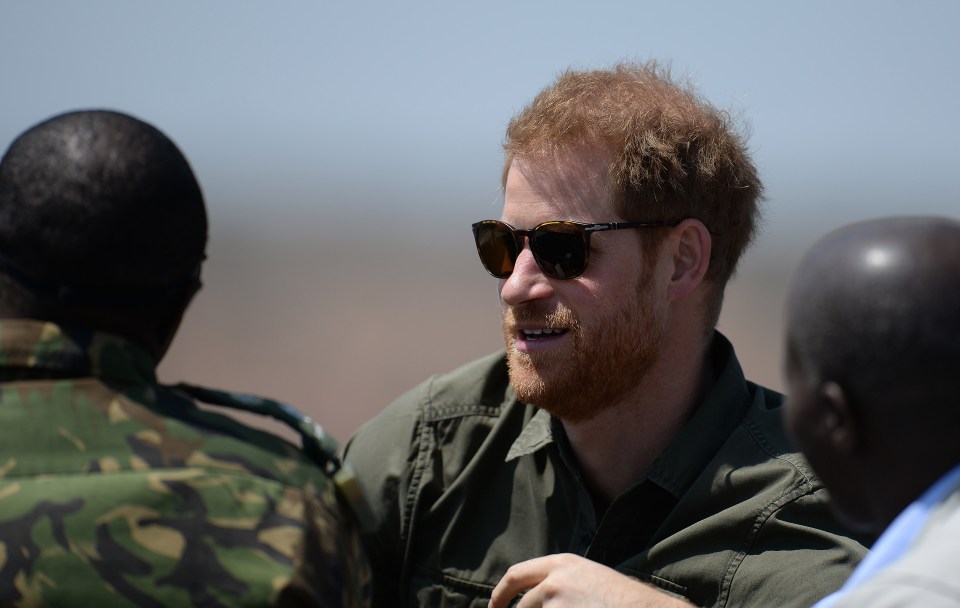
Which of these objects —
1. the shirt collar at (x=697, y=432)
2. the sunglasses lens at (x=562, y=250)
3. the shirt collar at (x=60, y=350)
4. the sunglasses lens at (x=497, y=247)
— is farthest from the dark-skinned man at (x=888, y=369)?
the sunglasses lens at (x=497, y=247)

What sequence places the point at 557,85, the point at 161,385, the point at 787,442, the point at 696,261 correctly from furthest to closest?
the point at 557,85 < the point at 696,261 < the point at 787,442 < the point at 161,385

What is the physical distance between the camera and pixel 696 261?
12.4 ft

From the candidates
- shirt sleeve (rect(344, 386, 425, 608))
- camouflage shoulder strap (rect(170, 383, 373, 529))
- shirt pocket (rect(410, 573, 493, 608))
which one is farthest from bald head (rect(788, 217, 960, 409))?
shirt sleeve (rect(344, 386, 425, 608))

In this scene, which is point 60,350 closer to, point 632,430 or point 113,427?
point 113,427

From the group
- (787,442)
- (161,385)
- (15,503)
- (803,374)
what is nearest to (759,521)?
(787,442)

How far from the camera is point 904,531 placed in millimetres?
1751

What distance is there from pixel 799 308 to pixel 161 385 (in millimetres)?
1170

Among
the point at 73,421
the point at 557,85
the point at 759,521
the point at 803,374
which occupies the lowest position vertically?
the point at 759,521

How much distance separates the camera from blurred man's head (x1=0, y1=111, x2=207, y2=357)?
2.01 meters

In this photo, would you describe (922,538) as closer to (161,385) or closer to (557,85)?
(161,385)

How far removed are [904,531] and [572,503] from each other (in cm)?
194

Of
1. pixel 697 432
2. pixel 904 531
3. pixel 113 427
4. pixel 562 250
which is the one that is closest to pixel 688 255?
pixel 562 250

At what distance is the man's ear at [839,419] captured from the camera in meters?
1.88

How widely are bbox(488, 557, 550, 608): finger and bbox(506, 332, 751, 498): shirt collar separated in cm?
61
